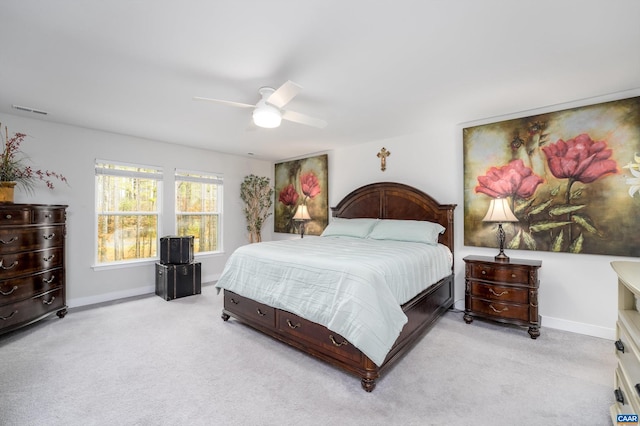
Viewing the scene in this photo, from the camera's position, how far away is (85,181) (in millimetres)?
4020

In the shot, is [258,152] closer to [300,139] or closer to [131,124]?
[300,139]

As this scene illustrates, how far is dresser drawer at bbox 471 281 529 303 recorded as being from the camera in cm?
299

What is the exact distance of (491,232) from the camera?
11.8 feet

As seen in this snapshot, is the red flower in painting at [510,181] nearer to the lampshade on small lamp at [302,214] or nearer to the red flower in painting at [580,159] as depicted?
the red flower in painting at [580,159]

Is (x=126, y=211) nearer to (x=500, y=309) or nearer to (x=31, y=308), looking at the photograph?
(x=31, y=308)

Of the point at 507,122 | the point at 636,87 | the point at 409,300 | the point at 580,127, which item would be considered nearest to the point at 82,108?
the point at 409,300

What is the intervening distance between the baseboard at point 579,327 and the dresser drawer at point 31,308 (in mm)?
5622

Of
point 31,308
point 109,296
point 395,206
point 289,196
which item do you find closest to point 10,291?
point 31,308

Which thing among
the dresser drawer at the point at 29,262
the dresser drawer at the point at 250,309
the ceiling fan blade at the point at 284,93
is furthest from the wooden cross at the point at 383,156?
the dresser drawer at the point at 29,262

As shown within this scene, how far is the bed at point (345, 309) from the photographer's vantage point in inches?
82.7

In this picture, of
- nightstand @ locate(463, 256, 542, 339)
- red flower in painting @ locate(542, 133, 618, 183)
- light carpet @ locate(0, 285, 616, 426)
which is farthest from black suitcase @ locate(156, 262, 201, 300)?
red flower in painting @ locate(542, 133, 618, 183)

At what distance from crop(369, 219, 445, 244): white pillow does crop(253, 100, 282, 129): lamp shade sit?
6.96 ft

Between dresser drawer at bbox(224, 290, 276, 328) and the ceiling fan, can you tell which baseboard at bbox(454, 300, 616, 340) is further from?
the ceiling fan

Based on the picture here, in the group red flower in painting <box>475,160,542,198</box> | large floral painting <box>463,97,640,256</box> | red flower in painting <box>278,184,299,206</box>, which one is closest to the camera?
large floral painting <box>463,97,640,256</box>
